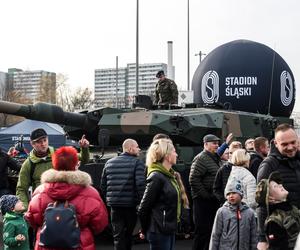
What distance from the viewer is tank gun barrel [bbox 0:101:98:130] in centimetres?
1102

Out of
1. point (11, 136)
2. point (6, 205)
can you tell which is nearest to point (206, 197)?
point (6, 205)

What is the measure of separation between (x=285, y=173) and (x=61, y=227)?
2.06 metres

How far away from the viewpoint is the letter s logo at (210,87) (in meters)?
17.2

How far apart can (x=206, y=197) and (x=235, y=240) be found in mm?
2667

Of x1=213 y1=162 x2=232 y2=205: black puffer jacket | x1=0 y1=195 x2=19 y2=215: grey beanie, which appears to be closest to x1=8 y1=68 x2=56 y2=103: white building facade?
x1=213 y1=162 x2=232 y2=205: black puffer jacket

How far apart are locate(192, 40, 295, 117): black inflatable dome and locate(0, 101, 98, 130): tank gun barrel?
19.4 ft

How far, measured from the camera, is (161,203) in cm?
652

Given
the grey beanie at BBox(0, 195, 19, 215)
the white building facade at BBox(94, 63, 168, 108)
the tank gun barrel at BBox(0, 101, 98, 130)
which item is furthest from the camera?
the white building facade at BBox(94, 63, 168, 108)

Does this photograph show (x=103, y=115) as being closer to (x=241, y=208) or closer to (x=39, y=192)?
(x=241, y=208)

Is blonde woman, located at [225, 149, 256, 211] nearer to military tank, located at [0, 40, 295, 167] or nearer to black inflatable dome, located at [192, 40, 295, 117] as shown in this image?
military tank, located at [0, 40, 295, 167]

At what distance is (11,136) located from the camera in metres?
23.4

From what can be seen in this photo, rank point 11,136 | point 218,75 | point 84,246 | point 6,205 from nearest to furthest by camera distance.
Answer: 1. point 84,246
2. point 6,205
3. point 218,75
4. point 11,136

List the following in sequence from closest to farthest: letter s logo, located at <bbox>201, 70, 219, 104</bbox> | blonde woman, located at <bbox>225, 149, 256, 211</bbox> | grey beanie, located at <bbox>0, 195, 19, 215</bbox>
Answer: grey beanie, located at <bbox>0, 195, 19, 215</bbox> → blonde woman, located at <bbox>225, 149, 256, 211</bbox> → letter s logo, located at <bbox>201, 70, 219, 104</bbox>

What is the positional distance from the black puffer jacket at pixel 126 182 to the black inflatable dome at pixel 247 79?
9.09m
